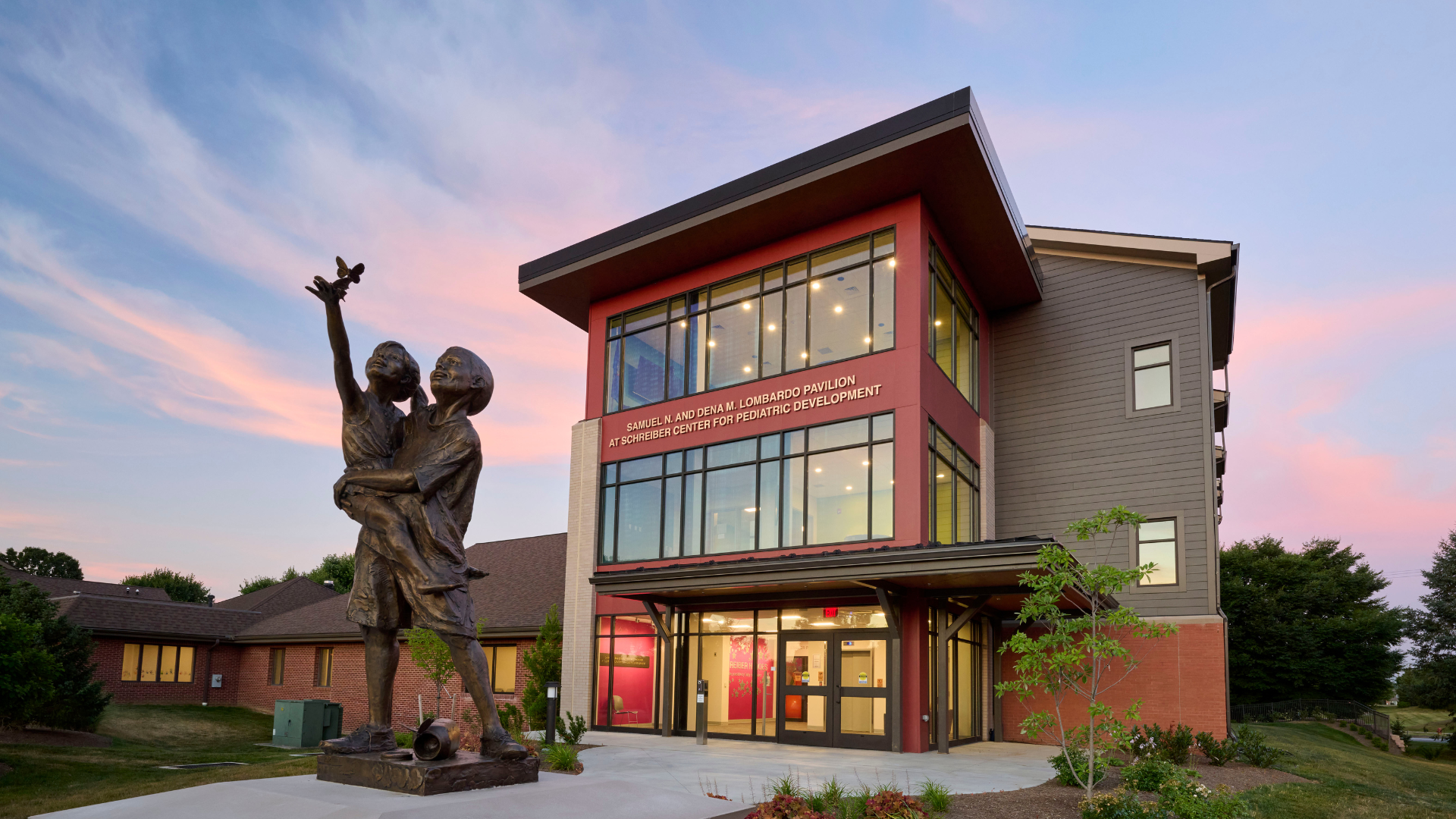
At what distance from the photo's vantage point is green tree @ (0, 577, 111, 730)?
73.7 ft

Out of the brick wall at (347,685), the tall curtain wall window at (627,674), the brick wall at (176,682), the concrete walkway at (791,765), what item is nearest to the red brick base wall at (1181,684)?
the concrete walkway at (791,765)

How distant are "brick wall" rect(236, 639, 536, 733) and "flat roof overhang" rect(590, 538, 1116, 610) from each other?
7.88m

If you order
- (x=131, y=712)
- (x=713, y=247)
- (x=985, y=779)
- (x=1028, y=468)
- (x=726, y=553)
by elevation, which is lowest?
(x=131, y=712)

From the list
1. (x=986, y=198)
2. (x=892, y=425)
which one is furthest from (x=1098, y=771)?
(x=986, y=198)

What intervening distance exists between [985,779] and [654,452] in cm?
1210

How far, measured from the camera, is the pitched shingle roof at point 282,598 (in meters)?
39.7

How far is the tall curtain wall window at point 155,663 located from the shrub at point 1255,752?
108 ft

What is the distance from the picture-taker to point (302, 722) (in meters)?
25.8

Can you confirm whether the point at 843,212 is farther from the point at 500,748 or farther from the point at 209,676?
the point at 209,676

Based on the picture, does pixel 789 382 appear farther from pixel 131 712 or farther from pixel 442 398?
pixel 131 712

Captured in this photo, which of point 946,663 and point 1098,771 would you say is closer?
point 1098,771

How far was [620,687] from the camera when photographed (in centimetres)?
2284

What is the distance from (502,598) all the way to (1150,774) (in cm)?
2253

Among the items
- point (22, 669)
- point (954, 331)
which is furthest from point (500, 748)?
point (954, 331)
